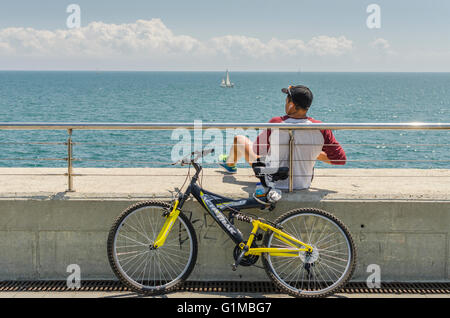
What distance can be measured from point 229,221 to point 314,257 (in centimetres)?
85

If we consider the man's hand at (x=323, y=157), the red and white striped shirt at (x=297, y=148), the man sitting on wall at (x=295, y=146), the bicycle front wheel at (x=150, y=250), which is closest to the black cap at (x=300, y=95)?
the man sitting on wall at (x=295, y=146)

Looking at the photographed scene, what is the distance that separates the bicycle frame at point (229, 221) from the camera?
5336 mm

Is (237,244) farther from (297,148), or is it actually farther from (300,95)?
(300,95)

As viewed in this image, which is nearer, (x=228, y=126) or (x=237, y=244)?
(x=237, y=244)

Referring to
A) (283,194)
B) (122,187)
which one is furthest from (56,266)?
Result: (283,194)

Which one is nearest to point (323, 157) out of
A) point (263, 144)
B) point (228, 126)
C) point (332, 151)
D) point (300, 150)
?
point (332, 151)

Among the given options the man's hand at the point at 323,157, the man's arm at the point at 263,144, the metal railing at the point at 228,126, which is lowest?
the man's hand at the point at 323,157

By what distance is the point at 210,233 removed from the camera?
224 inches

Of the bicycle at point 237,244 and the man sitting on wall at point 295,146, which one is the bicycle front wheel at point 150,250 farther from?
the man sitting on wall at point 295,146

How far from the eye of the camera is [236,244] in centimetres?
536

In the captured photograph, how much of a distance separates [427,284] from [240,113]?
69137mm

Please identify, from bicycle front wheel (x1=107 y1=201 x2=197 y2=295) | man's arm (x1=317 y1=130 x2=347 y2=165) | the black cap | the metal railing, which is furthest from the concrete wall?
the black cap

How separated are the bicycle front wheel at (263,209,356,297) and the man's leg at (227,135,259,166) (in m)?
0.75
